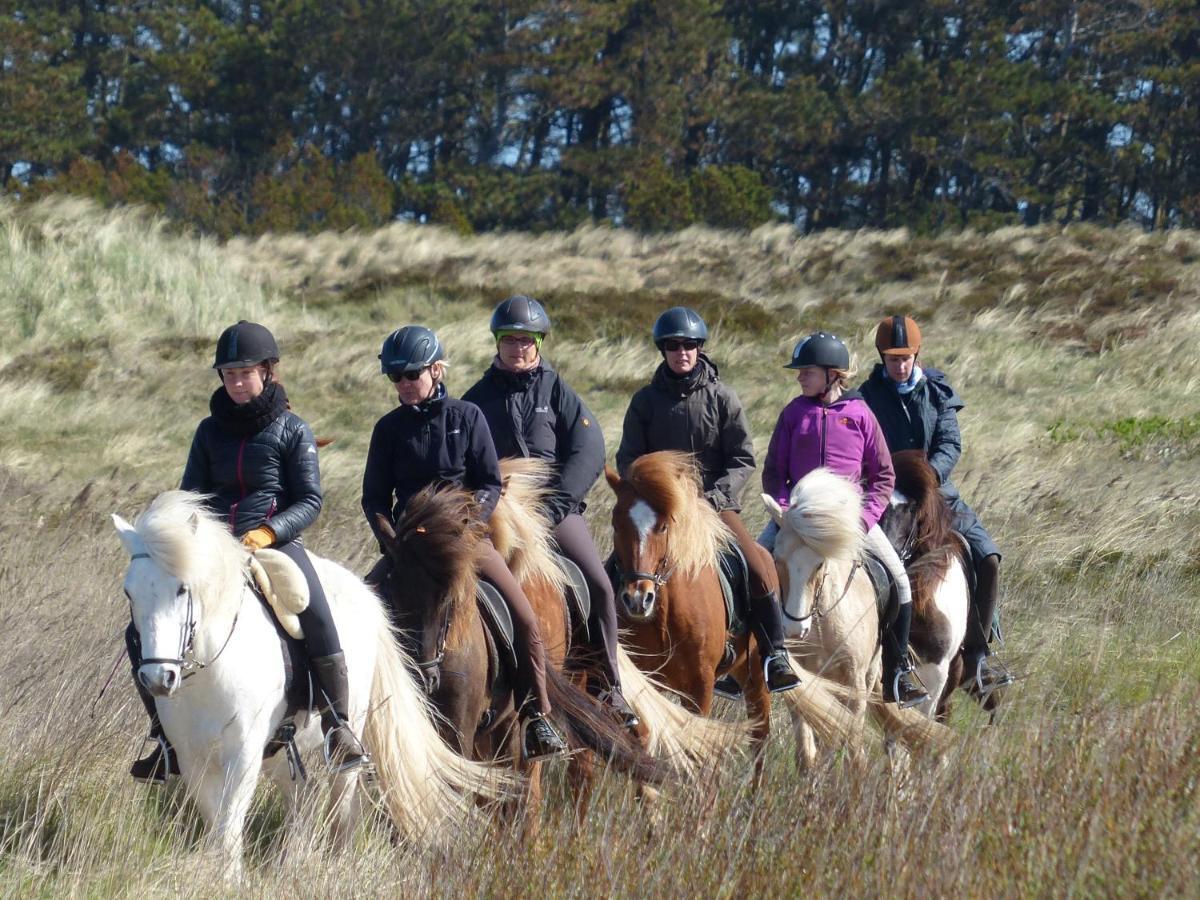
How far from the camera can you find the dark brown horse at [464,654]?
529cm

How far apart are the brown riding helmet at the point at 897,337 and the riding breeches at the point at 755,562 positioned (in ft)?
5.09

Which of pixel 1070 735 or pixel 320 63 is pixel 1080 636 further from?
pixel 320 63

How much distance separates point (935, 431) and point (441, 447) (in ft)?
11.4

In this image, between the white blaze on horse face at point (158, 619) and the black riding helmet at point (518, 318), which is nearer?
the white blaze on horse face at point (158, 619)

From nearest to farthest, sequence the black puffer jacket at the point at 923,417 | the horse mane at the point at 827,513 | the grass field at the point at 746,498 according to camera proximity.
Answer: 1. the grass field at the point at 746,498
2. the horse mane at the point at 827,513
3. the black puffer jacket at the point at 923,417

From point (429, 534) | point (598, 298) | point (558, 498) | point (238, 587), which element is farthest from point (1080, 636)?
point (598, 298)

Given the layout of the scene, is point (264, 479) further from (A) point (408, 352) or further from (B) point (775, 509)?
(B) point (775, 509)

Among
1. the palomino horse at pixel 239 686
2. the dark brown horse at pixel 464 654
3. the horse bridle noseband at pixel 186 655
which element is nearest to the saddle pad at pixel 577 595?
the dark brown horse at pixel 464 654

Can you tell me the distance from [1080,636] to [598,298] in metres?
17.0

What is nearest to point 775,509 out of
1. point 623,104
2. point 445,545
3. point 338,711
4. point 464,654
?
point 464,654

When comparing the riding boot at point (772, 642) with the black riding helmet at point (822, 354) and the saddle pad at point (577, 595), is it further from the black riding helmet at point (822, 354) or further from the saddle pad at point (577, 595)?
the black riding helmet at point (822, 354)

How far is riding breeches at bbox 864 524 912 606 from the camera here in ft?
23.7

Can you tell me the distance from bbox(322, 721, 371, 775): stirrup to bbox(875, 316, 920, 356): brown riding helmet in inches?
153

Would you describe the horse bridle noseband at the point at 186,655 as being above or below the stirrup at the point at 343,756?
above
